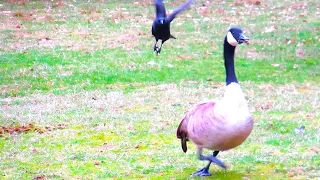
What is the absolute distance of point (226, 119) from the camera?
7012mm

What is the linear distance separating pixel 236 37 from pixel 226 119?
3.07ft

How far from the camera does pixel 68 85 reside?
1366 centimetres

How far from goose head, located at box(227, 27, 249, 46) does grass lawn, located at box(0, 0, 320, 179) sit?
1617 mm

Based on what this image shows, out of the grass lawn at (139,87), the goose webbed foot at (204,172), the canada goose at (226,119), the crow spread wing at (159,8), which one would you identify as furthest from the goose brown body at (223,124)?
the crow spread wing at (159,8)

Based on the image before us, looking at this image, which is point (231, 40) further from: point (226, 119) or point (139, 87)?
point (139, 87)

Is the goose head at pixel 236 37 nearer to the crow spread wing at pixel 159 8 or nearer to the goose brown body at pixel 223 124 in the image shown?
the goose brown body at pixel 223 124

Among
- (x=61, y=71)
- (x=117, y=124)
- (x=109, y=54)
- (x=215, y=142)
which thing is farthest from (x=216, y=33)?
Answer: (x=215, y=142)

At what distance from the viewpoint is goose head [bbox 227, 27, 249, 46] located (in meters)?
7.14

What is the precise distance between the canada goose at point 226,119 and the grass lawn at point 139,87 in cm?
67

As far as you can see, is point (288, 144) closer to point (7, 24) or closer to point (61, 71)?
point (61, 71)

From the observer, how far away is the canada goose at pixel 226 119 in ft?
23.0

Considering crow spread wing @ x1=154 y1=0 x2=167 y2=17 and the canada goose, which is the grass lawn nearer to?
the canada goose

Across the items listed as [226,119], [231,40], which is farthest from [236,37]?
[226,119]

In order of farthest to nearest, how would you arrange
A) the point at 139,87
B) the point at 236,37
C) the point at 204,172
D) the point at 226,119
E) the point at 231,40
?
1. the point at 139,87
2. the point at 204,172
3. the point at 231,40
4. the point at 236,37
5. the point at 226,119
